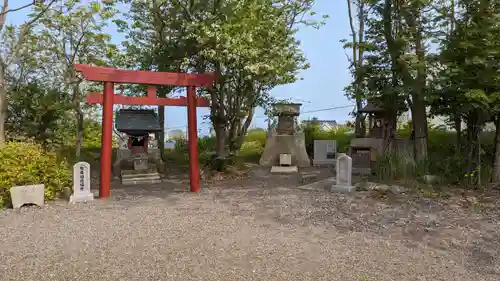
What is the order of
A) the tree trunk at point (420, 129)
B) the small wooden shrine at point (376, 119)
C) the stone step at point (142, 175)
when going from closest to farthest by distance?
the tree trunk at point (420, 129) < the stone step at point (142, 175) < the small wooden shrine at point (376, 119)

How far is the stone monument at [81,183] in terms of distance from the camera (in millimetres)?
7711

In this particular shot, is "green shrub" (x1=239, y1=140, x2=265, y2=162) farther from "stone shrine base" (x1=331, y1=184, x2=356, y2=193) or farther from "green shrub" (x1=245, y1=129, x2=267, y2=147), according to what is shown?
"stone shrine base" (x1=331, y1=184, x2=356, y2=193)

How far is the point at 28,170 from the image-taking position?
24.2 feet

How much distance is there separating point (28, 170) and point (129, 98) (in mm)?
2510

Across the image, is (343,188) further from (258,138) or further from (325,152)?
(258,138)

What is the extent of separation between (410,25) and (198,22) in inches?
199

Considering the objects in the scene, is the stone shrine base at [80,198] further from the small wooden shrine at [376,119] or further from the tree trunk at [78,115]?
the small wooden shrine at [376,119]

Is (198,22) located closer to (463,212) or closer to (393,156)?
(393,156)

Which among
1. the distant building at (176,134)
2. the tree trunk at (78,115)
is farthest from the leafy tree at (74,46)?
the distant building at (176,134)

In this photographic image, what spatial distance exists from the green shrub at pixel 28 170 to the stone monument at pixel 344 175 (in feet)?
19.1

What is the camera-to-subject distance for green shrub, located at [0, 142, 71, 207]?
7207 mm

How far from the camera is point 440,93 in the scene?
8.42 metres

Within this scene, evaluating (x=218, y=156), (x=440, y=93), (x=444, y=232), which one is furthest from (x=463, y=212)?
(x=218, y=156)

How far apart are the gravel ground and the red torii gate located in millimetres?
1302
